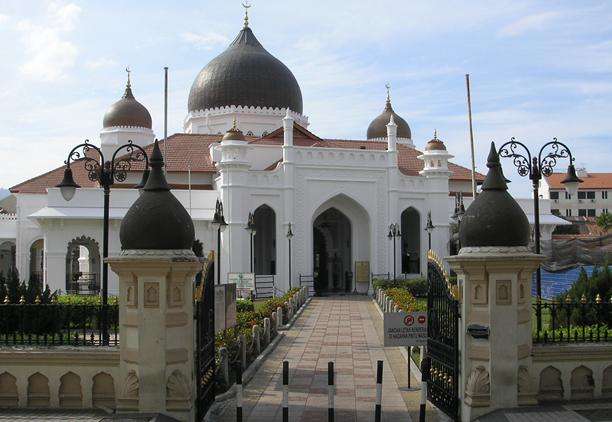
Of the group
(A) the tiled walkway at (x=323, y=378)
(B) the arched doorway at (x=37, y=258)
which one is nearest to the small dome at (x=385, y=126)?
(B) the arched doorway at (x=37, y=258)

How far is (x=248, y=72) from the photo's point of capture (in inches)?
1799

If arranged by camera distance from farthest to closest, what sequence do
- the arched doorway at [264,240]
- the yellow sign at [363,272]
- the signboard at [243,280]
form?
the arched doorway at [264,240] < the yellow sign at [363,272] < the signboard at [243,280]

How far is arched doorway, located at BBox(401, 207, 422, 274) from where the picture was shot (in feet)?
140

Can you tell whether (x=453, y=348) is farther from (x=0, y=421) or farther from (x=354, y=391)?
(x=0, y=421)

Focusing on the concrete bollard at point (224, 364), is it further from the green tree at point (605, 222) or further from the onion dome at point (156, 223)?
the green tree at point (605, 222)

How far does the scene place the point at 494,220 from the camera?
9.54 m

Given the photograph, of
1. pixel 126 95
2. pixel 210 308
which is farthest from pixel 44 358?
pixel 126 95

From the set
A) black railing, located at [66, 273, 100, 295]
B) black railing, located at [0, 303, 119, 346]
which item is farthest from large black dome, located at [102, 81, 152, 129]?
black railing, located at [0, 303, 119, 346]

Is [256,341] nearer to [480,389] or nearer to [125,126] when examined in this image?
[480,389]

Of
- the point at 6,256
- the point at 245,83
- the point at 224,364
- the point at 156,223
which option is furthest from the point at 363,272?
the point at 156,223

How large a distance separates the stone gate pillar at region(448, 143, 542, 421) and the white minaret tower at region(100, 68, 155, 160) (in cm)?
3931

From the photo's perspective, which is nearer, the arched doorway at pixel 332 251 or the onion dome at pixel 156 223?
the onion dome at pixel 156 223

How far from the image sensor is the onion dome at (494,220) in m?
9.46

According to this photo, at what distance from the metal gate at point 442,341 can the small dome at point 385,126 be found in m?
43.6
